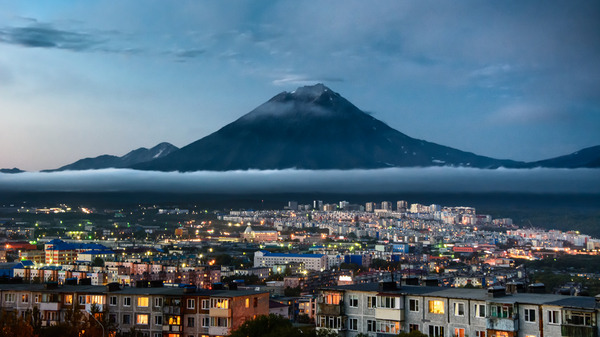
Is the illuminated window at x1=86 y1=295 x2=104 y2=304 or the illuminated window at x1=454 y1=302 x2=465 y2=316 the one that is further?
the illuminated window at x1=86 y1=295 x2=104 y2=304

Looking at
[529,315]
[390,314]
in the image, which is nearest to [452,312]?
[390,314]

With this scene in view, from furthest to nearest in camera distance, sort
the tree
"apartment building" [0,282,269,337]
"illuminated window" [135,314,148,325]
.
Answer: "illuminated window" [135,314,148,325] → "apartment building" [0,282,269,337] → the tree

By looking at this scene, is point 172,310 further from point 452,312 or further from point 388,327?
point 452,312

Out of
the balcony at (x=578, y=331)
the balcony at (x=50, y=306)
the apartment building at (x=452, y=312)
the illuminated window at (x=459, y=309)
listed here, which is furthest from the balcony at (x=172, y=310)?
the balcony at (x=578, y=331)

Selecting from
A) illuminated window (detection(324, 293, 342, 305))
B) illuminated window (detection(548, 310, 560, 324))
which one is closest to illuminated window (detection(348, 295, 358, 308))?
illuminated window (detection(324, 293, 342, 305))

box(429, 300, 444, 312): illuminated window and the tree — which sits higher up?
box(429, 300, 444, 312): illuminated window

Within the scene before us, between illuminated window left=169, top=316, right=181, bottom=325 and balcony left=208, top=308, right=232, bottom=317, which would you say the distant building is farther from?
balcony left=208, top=308, right=232, bottom=317

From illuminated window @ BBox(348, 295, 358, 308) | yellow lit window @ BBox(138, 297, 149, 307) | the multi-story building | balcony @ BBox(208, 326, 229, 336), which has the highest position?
illuminated window @ BBox(348, 295, 358, 308)
